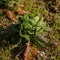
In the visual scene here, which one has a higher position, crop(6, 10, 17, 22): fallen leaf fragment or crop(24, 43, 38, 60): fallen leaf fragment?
crop(6, 10, 17, 22): fallen leaf fragment

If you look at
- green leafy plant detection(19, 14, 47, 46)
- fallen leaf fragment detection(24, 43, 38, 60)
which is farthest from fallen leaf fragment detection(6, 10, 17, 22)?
fallen leaf fragment detection(24, 43, 38, 60)

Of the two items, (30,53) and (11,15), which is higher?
(11,15)

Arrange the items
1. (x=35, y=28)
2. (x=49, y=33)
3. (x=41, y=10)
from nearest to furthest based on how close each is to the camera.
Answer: (x=35, y=28)
(x=49, y=33)
(x=41, y=10)

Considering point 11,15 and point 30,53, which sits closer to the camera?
point 30,53

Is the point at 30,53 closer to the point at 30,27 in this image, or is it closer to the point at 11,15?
the point at 30,27

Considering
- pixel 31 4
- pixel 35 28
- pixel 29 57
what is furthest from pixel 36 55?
pixel 31 4

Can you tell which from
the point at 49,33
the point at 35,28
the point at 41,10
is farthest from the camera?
the point at 41,10

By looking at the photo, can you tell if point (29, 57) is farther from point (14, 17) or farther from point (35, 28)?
point (14, 17)

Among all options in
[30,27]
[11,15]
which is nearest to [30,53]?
[30,27]

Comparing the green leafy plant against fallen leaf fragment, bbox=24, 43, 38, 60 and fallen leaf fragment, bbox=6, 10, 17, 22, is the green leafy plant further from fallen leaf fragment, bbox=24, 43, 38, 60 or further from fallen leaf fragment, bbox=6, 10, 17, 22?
fallen leaf fragment, bbox=6, 10, 17, 22

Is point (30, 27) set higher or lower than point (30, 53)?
higher

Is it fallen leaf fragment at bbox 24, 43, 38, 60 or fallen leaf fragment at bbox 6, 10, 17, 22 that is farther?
fallen leaf fragment at bbox 6, 10, 17, 22
